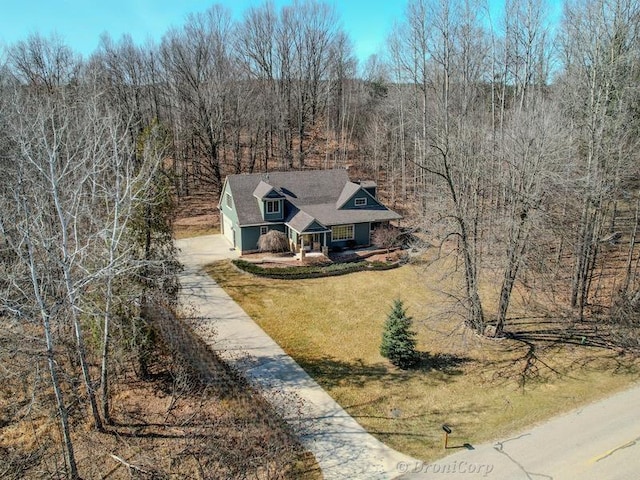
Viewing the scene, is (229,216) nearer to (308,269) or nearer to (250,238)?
(250,238)

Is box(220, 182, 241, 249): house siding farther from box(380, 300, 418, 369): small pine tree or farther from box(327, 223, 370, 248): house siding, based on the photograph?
box(380, 300, 418, 369): small pine tree

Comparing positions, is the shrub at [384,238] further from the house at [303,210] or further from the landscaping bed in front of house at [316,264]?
the landscaping bed in front of house at [316,264]

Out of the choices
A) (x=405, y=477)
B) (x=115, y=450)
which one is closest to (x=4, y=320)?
(x=115, y=450)

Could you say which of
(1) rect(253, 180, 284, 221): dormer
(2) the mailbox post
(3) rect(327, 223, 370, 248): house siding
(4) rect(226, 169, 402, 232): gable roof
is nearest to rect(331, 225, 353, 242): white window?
(3) rect(327, 223, 370, 248): house siding

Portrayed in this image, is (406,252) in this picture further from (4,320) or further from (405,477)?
(4,320)

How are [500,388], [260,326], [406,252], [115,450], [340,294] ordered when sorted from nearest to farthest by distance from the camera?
[115,450] < [500,388] < [260,326] < [340,294] < [406,252]

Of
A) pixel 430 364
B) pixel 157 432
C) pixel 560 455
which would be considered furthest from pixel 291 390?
pixel 560 455

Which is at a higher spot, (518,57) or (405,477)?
(518,57)
